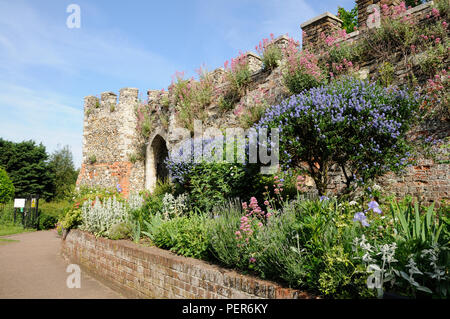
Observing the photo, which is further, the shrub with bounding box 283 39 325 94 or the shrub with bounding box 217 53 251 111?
the shrub with bounding box 217 53 251 111

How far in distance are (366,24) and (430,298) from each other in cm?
586

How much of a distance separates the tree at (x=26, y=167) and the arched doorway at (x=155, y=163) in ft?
50.8

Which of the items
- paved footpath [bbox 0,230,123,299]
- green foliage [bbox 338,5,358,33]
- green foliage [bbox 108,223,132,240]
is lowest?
paved footpath [bbox 0,230,123,299]

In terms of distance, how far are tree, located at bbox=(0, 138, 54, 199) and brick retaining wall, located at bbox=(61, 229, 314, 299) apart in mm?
20898

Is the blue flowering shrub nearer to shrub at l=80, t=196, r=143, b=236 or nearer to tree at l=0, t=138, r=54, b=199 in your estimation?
shrub at l=80, t=196, r=143, b=236

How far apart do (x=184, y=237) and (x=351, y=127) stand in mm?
2810

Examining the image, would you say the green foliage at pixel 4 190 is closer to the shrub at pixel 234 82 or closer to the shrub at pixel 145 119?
the shrub at pixel 145 119

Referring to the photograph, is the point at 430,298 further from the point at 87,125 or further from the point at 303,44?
the point at 87,125

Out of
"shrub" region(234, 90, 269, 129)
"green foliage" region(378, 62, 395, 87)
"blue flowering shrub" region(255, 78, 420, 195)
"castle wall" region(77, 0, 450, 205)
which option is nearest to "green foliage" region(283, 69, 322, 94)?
"castle wall" region(77, 0, 450, 205)

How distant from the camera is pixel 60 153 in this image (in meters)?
30.4

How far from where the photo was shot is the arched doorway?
12688 mm

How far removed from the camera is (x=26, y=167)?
950 inches

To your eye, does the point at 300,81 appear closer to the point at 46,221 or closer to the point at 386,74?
the point at 386,74
